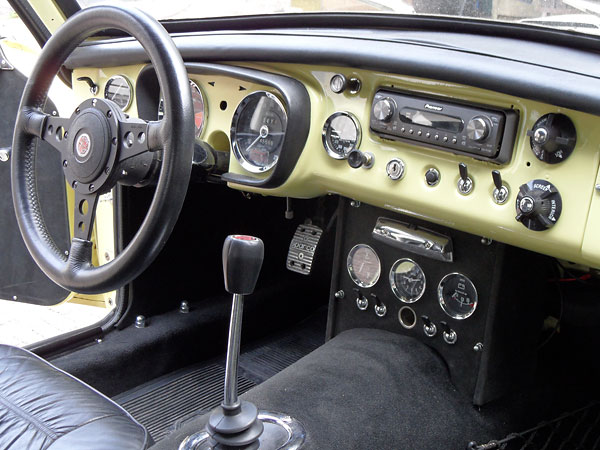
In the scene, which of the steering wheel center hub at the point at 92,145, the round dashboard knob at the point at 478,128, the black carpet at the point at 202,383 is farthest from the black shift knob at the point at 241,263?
the black carpet at the point at 202,383

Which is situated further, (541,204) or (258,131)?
(258,131)

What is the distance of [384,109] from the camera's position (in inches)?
48.9

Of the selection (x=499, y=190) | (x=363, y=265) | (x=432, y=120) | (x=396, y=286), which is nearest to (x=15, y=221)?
(x=363, y=265)

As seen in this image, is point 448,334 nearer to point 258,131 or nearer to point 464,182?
point 464,182

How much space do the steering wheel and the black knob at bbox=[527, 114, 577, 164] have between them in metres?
0.63

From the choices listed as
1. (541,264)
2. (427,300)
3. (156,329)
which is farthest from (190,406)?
(541,264)

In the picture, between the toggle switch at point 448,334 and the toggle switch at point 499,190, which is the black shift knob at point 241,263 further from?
the toggle switch at point 448,334

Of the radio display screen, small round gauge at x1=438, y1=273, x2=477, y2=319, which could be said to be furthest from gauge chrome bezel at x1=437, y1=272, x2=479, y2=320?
the radio display screen

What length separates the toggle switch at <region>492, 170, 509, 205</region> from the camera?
1.09m

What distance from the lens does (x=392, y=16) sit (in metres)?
1.31

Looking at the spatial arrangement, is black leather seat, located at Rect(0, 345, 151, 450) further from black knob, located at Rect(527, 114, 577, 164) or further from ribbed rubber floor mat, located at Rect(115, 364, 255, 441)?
black knob, located at Rect(527, 114, 577, 164)

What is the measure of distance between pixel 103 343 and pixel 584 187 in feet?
4.94

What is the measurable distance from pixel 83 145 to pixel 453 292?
3.09ft

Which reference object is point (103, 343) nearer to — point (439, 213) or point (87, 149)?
point (87, 149)
